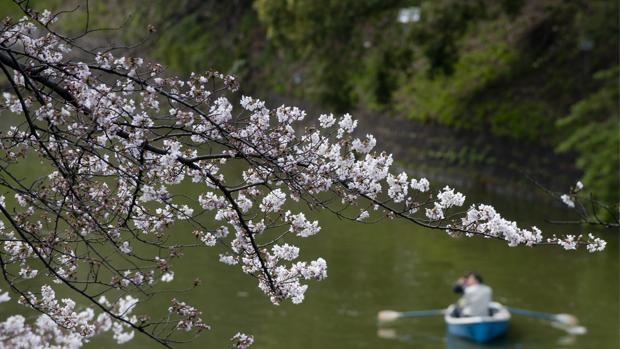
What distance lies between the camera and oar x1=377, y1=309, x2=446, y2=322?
12984 mm

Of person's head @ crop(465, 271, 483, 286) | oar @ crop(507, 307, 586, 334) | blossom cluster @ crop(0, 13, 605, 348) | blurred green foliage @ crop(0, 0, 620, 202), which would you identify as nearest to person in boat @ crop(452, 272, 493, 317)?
person's head @ crop(465, 271, 483, 286)

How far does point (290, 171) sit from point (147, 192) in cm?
53

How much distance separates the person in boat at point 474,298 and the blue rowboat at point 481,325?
0.07m

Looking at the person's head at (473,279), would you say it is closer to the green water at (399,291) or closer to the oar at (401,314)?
the oar at (401,314)

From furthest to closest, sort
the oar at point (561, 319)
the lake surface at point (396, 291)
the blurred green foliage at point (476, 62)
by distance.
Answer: the blurred green foliage at point (476, 62) → the oar at point (561, 319) → the lake surface at point (396, 291)

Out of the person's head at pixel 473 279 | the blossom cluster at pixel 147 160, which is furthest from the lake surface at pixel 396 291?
the blossom cluster at pixel 147 160

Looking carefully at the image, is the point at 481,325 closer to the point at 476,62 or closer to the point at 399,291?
the point at 399,291

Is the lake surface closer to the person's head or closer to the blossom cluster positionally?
the person's head

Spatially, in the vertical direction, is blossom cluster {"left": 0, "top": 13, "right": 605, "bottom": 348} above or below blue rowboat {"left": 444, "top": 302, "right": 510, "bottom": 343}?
below

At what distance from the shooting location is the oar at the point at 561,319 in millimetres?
12852

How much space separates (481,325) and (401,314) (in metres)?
0.94

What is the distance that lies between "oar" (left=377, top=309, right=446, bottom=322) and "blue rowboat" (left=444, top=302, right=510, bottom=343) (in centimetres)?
23

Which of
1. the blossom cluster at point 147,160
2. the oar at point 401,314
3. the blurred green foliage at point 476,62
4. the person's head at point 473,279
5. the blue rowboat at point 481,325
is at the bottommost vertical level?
the blossom cluster at point 147,160

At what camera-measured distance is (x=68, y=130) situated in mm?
3883
